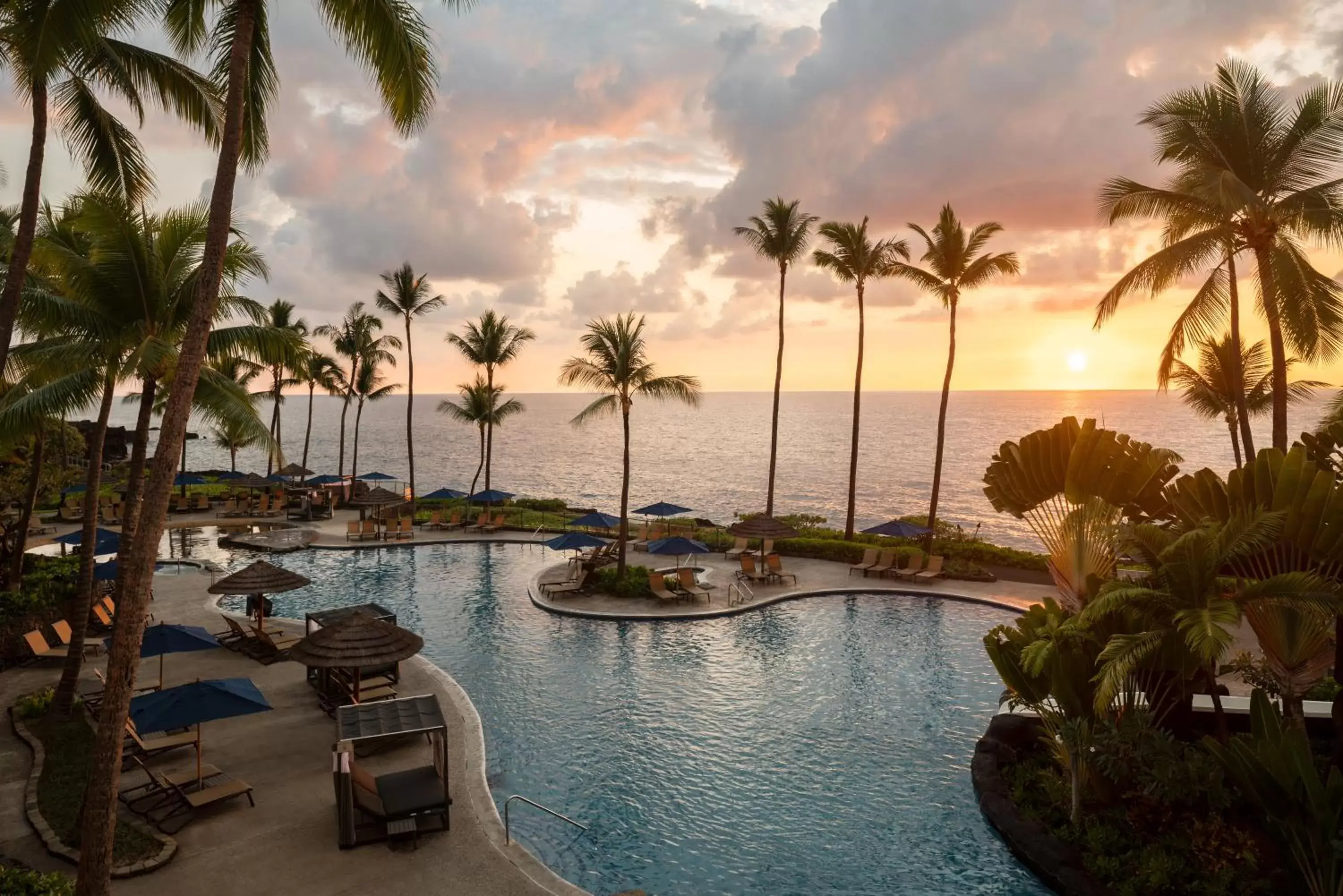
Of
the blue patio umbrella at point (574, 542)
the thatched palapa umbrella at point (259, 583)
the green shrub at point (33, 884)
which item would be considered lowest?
the green shrub at point (33, 884)

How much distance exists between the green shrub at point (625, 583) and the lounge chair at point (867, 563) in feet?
25.7

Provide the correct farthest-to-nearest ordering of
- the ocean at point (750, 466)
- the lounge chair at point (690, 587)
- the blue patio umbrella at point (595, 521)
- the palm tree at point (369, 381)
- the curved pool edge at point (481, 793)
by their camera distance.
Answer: the ocean at point (750, 466)
the palm tree at point (369, 381)
the blue patio umbrella at point (595, 521)
the lounge chair at point (690, 587)
the curved pool edge at point (481, 793)

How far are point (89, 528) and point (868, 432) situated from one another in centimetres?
18643

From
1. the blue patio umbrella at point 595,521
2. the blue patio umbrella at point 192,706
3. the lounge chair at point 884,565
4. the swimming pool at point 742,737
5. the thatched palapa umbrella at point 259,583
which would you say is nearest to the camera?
the swimming pool at point 742,737

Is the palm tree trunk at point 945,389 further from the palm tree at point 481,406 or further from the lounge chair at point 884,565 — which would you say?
the palm tree at point 481,406

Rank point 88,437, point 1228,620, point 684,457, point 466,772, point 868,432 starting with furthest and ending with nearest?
1. point 868,432
2. point 684,457
3. point 88,437
4. point 466,772
5. point 1228,620

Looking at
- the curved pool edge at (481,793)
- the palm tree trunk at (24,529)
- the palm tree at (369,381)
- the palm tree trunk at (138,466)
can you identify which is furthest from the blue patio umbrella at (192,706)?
the palm tree at (369,381)

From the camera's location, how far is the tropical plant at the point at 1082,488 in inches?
455

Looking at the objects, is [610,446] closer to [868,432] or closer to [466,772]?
[868,432]

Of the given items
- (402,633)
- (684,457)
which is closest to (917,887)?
(402,633)

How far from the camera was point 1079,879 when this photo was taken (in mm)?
9672

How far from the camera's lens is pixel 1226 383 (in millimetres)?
32000

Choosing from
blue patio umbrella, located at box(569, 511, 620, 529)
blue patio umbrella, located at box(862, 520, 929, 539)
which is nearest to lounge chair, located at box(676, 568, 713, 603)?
blue patio umbrella, located at box(569, 511, 620, 529)

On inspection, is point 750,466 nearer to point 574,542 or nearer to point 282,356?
point 574,542
